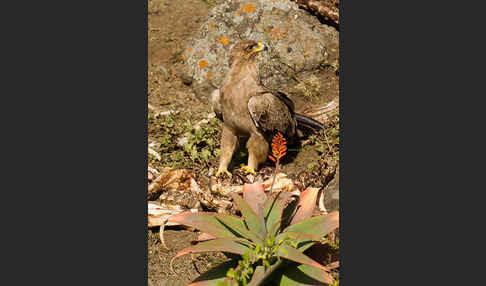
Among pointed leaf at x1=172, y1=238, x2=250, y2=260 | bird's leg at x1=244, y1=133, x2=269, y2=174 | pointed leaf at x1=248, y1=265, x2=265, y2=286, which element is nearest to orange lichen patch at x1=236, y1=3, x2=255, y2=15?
bird's leg at x1=244, y1=133, x2=269, y2=174

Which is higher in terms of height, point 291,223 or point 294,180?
point 294,180

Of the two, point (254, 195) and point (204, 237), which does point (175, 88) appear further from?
point (204, 237)

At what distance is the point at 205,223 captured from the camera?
14.4ft

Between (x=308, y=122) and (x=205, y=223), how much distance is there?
5.33 feet

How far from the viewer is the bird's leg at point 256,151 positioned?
514 centimetres

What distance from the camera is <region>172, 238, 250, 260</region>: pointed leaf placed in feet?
13.5

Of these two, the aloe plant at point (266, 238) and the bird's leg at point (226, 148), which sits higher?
the bird's leg at point (226, 148)

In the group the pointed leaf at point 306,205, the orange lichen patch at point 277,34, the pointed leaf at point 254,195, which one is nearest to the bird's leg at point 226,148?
the pointed leaf at point 254,195

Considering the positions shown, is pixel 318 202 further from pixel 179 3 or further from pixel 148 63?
pixel 179 3

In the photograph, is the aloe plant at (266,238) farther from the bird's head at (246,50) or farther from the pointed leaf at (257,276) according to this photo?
the bird's head at (246,50)

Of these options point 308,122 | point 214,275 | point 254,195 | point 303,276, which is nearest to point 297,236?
point 303,276

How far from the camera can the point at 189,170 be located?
17.2 feet

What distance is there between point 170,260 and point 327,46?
2.59 m

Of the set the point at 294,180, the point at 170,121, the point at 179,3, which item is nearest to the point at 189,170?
the point at 170,121
